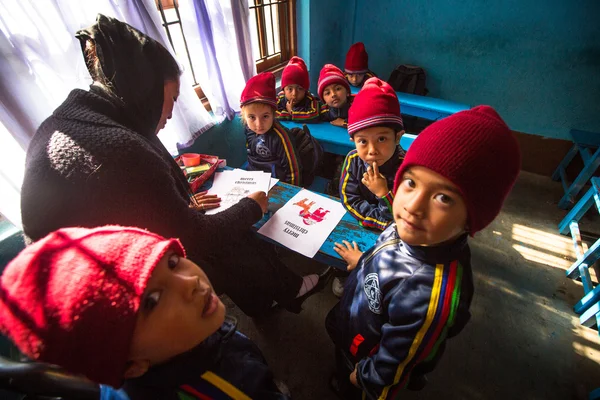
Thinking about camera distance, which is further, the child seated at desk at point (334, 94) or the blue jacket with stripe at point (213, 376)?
the child seated at desk at point (334, 94)

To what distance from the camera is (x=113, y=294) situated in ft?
1.48

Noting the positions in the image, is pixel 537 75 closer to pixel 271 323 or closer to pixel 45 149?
pixel 271 323

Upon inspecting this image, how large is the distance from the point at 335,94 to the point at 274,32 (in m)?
1.28

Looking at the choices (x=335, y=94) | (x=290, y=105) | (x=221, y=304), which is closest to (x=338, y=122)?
(x=335, y=94)

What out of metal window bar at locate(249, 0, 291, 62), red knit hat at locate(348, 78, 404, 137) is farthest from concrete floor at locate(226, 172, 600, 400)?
metal window bar at locate(249, 0, 291, 62)

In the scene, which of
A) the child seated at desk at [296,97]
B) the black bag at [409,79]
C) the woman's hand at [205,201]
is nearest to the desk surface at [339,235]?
the woman's hand at [205,201]

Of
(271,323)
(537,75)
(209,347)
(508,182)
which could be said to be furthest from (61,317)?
(537,75)

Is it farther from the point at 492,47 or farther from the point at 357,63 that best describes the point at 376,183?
the point at 492,47

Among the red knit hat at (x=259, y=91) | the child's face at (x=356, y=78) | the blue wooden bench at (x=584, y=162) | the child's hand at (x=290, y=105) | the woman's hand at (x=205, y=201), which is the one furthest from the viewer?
the child's face at (x=356, y=78)

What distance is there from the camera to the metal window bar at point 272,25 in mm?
2842

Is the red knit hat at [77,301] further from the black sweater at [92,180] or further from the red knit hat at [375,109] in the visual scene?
the red knit hat at [375,109]

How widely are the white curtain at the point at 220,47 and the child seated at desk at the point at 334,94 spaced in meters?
0.74

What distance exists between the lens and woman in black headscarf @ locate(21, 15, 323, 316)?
2.57ft

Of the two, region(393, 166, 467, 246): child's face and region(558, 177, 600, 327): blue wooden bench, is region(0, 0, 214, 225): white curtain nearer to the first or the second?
region(393, 166, 467, 246): child's face
